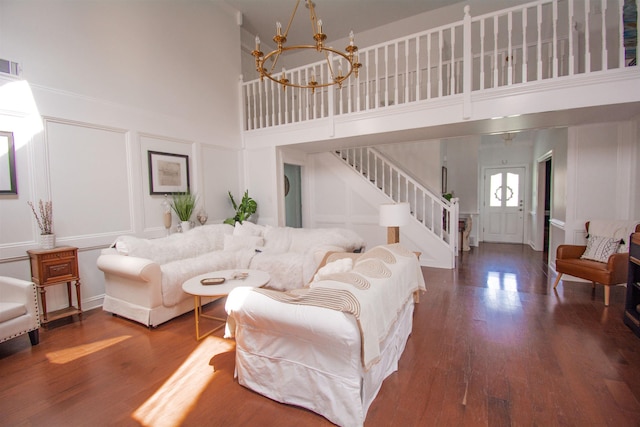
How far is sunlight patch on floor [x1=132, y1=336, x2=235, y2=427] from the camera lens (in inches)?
68.5

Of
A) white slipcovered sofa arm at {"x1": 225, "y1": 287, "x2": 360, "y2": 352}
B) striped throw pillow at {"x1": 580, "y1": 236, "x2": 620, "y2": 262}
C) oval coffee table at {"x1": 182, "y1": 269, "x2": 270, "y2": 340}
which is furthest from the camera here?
striped throw pillow at {"x1": 580, "y1": 236, "x2": 620, "y2": 262}

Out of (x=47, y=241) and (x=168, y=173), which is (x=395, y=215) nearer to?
(x=168, y=173)

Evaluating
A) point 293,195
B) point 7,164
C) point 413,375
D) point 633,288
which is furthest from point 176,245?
point 633,288

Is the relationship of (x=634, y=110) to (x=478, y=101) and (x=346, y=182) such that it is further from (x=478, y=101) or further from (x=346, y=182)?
(x=346, y=182)

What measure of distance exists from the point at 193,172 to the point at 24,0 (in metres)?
2.57

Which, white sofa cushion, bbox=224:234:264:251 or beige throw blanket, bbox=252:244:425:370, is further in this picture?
white sofa cushion, bbox=224:234:264:251

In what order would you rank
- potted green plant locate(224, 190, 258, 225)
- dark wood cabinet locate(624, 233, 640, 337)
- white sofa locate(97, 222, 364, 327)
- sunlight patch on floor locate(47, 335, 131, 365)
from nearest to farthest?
sunlight patch on floor locate(47, 335, 131, 365) → dark wood cabinet locate(624, 233, 640, 337) → white sofa locate(97, 222, 364, 327) → potted green plant locate(224, 190, 258, 225)

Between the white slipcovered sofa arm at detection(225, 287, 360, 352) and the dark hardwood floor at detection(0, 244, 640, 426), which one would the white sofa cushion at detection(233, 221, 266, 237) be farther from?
the white slipcovered sofa arm at detection(225, 287, 360, 352)

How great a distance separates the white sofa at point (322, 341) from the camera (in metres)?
1.53

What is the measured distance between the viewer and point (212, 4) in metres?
5.16

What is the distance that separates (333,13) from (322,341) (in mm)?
6419

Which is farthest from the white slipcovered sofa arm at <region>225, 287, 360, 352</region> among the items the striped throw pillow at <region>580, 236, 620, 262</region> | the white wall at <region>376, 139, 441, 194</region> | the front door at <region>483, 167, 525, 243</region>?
the front door at <region>483, 167, 525, 243</region>

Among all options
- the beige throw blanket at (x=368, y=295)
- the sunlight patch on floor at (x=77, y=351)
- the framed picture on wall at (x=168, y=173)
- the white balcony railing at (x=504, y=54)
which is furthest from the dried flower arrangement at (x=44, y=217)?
the beige throw blanket at (x=368, y=295)

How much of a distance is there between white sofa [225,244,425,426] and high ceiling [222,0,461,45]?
5697mm
